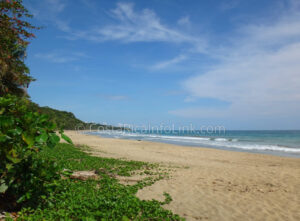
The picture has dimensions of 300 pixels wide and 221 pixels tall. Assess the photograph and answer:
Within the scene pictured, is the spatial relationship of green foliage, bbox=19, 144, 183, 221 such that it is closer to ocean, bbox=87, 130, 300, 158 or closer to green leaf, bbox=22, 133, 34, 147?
green leaf, bbox=22, 133, 34, 147

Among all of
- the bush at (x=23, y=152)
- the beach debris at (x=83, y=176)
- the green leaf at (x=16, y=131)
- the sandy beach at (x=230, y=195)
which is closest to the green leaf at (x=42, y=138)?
the bush at (x=23, y=152)

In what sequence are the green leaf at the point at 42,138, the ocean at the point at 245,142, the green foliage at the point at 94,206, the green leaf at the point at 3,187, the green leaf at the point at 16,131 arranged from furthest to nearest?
the ocean at the point at 245,142 < the green foliage at the point at 94,206 < the green leaf at the point at 3,187 < the green leaf at the point at 16,131 < the green leaf at the point at 42,138

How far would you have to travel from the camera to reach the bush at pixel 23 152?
3871 millimetres

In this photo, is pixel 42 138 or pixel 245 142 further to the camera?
pixel 245 142

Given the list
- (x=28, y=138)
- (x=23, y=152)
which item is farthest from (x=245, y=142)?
(x=28, y=138)

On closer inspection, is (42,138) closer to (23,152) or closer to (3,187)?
(23,152)

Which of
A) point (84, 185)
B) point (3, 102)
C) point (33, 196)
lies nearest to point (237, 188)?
point (84, 185)

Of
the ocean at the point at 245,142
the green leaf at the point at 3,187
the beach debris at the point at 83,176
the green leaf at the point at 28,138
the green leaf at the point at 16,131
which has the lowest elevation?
the ocean at the point at 245,142

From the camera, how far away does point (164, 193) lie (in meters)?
7.62

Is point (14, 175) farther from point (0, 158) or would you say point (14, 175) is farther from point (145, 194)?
point (145, 194)

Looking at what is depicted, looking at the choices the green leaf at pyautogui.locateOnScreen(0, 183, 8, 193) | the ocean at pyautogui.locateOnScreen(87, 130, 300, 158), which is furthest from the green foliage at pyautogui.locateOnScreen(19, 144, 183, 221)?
the ocean at pyautogui.locateOnScreen(87, 130, 300, 158)

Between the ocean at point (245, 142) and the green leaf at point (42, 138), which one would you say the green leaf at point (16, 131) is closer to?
the green leaf at point (42, 138)

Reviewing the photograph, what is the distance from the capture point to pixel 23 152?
4.35 m

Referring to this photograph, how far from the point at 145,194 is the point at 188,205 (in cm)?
159
